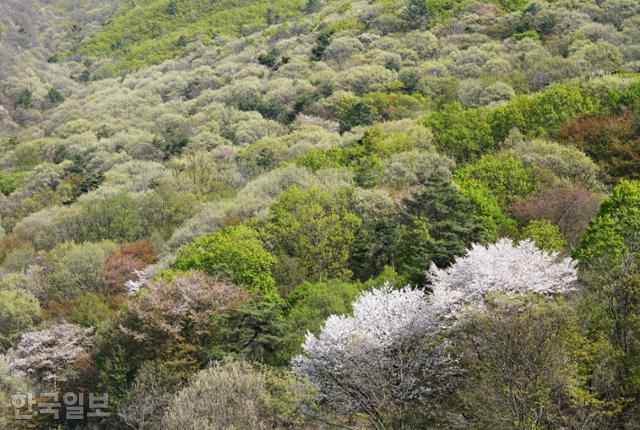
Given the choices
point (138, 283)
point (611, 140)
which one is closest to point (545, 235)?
point (611, 140)

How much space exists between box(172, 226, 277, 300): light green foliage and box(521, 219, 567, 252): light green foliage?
13.2m

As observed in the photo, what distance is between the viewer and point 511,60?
2990 inches

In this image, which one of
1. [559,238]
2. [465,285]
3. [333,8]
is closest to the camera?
[465,285]

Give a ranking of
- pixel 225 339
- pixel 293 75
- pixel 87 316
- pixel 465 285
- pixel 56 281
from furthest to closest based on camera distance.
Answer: pixel 293 75 → pixel 56 281 → pixel 87 316 → pixel 225 339 → pixel 465 285

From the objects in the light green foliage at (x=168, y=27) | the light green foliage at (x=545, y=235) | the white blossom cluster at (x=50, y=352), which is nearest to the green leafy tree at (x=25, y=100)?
the light green foliage at (x=168, y=27)

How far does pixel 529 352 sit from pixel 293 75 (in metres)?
80.1

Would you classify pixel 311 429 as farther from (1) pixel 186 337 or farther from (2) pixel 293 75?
(2) pixel 293 75

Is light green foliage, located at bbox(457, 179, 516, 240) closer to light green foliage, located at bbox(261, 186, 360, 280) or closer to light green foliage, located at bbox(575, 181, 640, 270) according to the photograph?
light green foliage, located at bbox(575, 181, 640, 270)

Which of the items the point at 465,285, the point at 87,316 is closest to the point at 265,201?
the point at 87,316

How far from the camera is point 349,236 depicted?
1380 inches

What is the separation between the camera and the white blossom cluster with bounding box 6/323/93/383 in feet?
104

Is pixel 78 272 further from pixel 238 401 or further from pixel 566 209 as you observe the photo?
pixel 566 209

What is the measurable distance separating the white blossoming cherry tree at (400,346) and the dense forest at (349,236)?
0.08 metres

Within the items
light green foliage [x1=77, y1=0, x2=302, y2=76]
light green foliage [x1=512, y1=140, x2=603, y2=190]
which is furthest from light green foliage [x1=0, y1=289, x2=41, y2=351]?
light green foliage [x1=77, y1=0, x2=302, y2=76]
